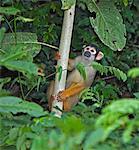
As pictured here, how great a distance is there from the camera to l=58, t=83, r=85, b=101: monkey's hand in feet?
11.4

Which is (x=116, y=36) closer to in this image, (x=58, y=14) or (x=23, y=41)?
(x=23, y=41)

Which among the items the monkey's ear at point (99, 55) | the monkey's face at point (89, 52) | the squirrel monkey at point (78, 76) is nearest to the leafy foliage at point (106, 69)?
the squirrel monkey at point (78, 76)

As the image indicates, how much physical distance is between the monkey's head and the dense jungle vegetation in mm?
65

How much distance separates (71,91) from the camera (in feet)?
12.5

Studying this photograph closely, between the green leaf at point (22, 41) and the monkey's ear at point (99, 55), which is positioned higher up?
the green leaf at point (22, 41)

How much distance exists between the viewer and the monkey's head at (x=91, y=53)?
14.0 feet

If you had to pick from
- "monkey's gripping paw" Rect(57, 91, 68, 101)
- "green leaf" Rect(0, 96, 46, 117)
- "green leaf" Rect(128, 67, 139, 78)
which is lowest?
"monkey's gripping paw" Rect(57, 91, 68, 101)

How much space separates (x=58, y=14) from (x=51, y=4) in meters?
0.41

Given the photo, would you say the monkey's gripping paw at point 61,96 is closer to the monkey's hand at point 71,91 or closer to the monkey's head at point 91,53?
the monkey's hand at point 71,91

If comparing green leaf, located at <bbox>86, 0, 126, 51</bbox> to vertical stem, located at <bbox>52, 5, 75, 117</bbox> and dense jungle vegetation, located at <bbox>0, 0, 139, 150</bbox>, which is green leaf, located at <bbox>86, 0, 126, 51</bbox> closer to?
dense jungle vegetation, located at <bbox>0, 0, 139, 150</bbox>

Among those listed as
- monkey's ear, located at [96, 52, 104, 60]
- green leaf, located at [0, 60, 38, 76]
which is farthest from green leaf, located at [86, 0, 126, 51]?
green leaf, located at [0, 60, 38, 76]

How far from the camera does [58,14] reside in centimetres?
434

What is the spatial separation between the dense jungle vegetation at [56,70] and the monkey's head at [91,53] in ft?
0.21

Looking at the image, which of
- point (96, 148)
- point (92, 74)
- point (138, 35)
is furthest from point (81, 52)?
point (96, 148)
